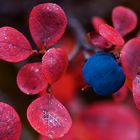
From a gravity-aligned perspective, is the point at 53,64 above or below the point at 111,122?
above

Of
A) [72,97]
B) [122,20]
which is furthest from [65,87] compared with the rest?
[122,20]

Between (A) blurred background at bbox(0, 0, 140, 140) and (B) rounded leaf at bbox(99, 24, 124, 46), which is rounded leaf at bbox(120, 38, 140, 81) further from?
(A) blurred background at bbox(0, 0, 140, 140)

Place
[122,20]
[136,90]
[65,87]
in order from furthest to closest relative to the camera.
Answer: [65,87] → [122,20] → [136,90]

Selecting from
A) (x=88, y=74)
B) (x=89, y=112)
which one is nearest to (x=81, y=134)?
(x=89, y=112)

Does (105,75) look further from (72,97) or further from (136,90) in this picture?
(72,97)

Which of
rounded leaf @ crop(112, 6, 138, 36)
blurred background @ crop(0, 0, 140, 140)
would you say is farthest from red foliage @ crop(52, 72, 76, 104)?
rounded leaf @ crop(112, 6, 138, 36)

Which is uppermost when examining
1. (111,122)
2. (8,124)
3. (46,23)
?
(46,23)
